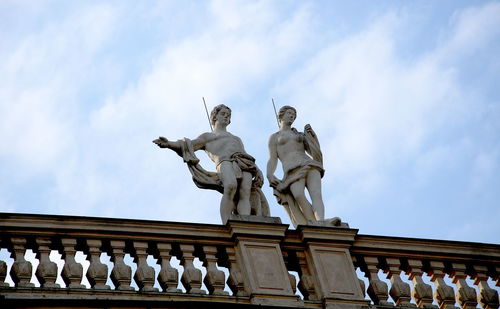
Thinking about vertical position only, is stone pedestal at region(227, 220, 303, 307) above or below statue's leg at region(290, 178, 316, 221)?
below

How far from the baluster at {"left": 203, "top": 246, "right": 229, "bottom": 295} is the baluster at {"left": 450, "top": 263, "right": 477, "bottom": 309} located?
10.9 ft

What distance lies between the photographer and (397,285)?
16891 mm

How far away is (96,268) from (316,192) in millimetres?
3716

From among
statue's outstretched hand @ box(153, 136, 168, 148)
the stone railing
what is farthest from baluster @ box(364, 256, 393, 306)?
statue's outstretched hand @ box(153, 136, 168, 148)

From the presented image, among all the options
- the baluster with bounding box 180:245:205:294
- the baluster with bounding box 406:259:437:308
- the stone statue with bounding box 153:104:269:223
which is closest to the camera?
the baluster with bounding box 180:245:205:294

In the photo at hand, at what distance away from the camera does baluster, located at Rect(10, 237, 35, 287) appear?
15.1m

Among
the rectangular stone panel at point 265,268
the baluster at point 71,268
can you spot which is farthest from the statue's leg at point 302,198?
the baluster at point 71,268

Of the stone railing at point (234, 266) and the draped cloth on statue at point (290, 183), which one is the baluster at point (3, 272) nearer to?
the stone railing at point (234, 266)

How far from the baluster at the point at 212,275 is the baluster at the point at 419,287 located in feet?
8.75

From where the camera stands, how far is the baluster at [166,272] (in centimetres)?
1567

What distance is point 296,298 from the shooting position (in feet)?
52.4

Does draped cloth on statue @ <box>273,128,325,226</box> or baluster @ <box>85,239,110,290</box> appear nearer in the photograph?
baluster @ <box>85,239,110,290</box>

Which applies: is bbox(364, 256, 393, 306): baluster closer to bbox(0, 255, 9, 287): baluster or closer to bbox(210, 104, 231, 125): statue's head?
bbox(210, 104, 231, 125): statue's head

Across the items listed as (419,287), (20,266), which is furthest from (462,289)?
(20,266)
